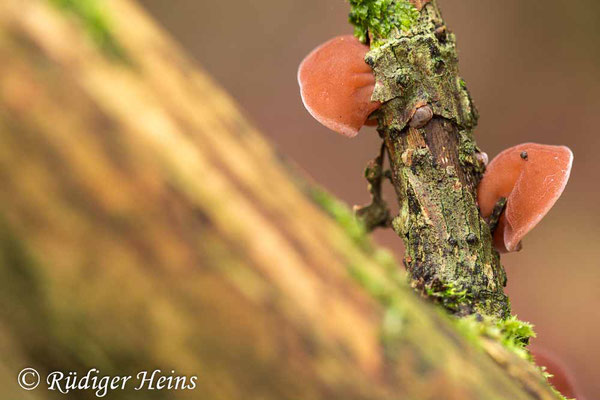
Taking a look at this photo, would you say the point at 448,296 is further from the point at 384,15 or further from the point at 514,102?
the point at 514,102

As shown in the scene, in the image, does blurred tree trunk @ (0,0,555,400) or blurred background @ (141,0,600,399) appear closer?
blurred tree trunk @ (0,0,555,400)

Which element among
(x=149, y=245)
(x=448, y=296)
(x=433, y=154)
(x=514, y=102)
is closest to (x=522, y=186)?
(x=433, y=154)

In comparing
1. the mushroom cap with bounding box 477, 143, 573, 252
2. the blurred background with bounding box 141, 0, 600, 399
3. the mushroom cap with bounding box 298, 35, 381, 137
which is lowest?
the mushroom cap with bounding box 477, 143, 573, 252

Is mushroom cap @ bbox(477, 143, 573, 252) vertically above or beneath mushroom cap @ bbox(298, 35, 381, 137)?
beneath

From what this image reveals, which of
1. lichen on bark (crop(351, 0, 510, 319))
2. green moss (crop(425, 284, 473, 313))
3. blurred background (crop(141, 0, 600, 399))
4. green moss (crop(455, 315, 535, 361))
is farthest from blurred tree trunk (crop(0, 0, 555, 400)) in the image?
Result: blurred background (crop(141, 0, 600, 399))

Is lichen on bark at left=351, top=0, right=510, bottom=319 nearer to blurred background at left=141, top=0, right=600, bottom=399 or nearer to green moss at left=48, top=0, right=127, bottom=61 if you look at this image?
green moss at left=48, top=0, right=127, bottom=61

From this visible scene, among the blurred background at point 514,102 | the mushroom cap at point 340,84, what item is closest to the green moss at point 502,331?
the mushroom cap at point 340,84
